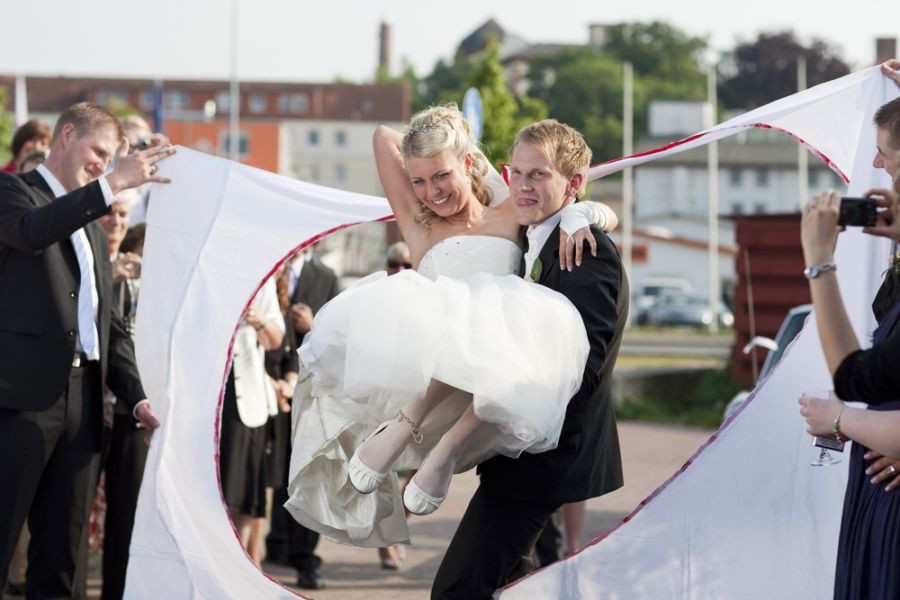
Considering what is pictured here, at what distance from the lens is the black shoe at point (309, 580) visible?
8.64 metres

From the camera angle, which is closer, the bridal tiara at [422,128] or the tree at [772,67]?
the bridal tiara at [422,128]

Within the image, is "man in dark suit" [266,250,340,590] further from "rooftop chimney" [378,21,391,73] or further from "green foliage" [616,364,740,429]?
"rooftop chimney" [378,21,391,73]

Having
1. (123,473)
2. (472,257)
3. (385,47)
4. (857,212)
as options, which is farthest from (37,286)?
(385,47)

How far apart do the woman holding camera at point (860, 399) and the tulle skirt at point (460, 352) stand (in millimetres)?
868

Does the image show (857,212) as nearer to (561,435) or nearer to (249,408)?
(561,435)

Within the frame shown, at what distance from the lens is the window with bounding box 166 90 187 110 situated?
115m

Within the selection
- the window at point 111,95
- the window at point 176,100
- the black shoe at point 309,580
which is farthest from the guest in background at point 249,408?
the window at point 176,100

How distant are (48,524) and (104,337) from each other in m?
0.87

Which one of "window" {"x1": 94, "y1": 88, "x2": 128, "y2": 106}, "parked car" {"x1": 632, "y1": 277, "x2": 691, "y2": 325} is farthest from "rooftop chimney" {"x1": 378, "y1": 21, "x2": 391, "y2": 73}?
"parked car" {"x1": 632, "y1": 277, "x2": 691, "y2": 325}

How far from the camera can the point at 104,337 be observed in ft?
20.2

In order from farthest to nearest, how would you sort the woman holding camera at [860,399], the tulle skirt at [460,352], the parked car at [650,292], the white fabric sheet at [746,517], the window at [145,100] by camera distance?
the window at [145,100] < the parked car at [650,292] < the white fabric sheet at [746,517] < the tulle skirt at [460,352] < the woman holding camera at [860,399]

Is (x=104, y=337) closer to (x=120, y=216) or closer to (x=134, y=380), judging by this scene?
(x=134, y=380)

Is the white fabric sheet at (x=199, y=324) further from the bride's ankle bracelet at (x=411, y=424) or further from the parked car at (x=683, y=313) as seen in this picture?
the parked car at (x=683, y=313)

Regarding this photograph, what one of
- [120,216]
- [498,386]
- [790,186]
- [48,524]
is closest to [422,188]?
[498,386]
